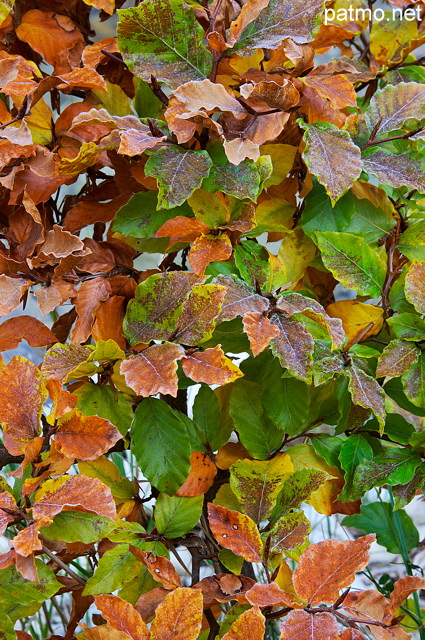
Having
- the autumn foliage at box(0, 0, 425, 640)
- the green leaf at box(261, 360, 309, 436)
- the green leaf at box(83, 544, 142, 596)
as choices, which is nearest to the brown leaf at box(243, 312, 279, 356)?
the autumn foliage at box(0, 0, 425, 640)

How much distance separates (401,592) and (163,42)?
455 mm

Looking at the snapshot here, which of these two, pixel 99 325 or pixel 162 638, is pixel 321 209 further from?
pixel 162 638

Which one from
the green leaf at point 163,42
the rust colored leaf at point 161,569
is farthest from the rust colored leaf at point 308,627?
the green leaf at point 163,42

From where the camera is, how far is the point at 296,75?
527 millimetres

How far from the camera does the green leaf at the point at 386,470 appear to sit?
0.54 meters

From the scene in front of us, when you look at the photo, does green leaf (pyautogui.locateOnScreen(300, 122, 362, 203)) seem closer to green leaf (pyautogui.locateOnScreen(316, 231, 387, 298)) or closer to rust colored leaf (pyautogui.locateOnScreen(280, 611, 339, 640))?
green leaf (pyautogui.locateOnScreen(316, 231, 387, 298))

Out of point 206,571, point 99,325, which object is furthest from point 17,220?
point 206,571

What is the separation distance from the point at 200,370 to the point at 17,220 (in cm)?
24

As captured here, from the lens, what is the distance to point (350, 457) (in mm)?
556

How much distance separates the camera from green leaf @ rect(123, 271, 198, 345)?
48 centimetres

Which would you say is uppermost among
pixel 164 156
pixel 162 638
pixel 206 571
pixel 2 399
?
pixel 164 156

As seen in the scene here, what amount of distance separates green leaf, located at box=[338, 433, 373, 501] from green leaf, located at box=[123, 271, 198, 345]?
Answer: 20 centimetres

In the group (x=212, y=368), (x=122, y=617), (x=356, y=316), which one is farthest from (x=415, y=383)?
(x=122, y=617)

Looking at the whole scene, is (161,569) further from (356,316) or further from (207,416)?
(356,316)
